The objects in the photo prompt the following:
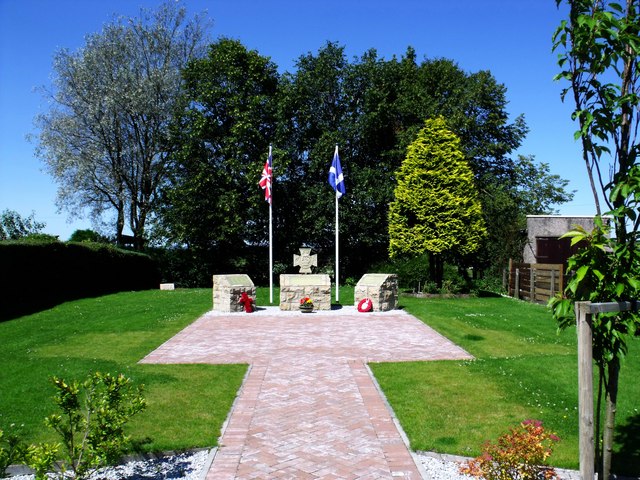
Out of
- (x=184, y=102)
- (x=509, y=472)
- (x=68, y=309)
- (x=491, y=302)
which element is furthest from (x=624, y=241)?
(x=184, y=102)

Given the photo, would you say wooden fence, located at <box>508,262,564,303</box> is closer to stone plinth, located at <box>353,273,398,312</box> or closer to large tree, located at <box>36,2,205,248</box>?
stone plinth, located at <box>353,273,398,312</box>

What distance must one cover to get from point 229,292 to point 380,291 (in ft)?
17.3

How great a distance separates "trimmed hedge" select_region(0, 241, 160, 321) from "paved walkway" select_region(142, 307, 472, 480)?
24.4 ft

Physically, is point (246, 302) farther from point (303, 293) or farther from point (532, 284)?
point (532, 284)

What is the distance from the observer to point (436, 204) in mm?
23328

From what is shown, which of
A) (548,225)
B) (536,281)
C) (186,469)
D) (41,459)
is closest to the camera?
(41,459)

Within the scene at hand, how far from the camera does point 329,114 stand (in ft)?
104

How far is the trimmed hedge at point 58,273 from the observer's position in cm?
1933

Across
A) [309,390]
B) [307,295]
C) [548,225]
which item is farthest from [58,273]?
[548,225]

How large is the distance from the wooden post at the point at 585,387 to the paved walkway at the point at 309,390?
→ 1881mm

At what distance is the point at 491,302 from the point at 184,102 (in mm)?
20717

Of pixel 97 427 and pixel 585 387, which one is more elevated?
pixel 585 387

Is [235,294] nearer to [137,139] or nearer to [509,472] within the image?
[509,472]

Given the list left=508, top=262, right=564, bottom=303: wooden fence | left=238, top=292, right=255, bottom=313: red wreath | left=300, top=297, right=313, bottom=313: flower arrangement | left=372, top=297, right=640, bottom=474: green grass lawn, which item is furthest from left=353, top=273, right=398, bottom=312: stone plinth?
left=508, top=262, right=564, bottom=303: wooden fence
